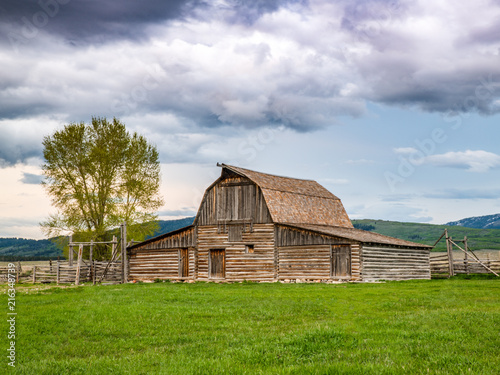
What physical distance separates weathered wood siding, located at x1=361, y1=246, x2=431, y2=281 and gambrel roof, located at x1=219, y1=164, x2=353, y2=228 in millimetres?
6954

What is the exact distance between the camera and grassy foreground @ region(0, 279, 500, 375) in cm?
912

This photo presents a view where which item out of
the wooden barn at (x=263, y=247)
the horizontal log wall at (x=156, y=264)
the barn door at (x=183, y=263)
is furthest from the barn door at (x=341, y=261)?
the barn door at (x=183, y=263)

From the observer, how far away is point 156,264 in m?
43.5

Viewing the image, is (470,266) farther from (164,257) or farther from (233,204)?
(164,257)

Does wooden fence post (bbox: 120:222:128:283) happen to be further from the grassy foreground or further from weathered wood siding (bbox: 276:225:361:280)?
the grassy foreground

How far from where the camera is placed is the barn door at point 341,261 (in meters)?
36.6

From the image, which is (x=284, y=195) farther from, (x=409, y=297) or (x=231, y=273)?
(x=409, y=297)

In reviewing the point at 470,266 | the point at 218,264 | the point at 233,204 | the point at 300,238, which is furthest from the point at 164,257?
the point at 470,266

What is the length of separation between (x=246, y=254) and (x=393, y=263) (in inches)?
455

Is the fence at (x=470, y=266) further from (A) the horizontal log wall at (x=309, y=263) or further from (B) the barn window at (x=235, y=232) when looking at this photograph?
(B) the barn window at (x=235, y=232)

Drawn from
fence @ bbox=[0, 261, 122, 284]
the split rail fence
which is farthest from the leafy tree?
the split rail fence

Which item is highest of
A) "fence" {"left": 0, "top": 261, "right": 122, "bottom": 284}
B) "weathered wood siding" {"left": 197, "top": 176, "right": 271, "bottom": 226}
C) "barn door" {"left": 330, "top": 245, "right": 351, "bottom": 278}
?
"weathered wood siding" {"left": 197, "top": 176, "right": 271, "bottom": 226}

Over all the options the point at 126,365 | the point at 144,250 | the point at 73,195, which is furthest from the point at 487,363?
the point at 73,195

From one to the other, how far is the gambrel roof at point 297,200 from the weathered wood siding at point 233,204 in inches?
24.1
